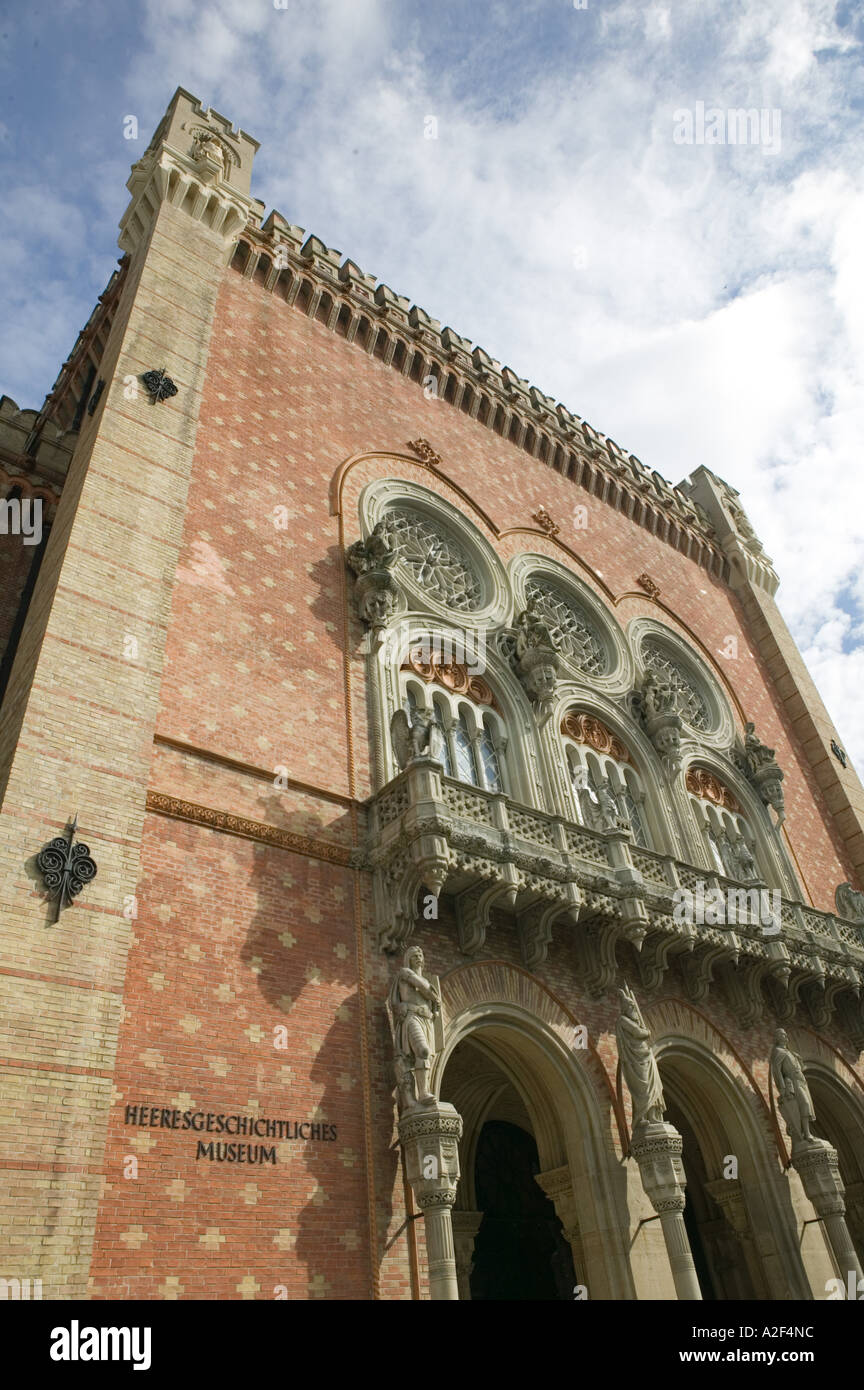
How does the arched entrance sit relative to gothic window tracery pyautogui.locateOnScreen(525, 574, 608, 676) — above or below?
below

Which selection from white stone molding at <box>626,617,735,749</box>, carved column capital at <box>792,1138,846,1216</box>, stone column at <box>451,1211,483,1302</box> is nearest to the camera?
stone column at <box>451,1211,483,1302</box>

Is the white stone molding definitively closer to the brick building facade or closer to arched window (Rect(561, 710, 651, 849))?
the brick building facade

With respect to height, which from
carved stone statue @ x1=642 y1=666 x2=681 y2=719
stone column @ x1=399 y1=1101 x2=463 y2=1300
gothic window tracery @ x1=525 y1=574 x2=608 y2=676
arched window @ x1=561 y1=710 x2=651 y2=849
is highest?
gothic window tracery @ x1=525 y1=574 x2=608 y2=676

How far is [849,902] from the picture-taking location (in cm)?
2102

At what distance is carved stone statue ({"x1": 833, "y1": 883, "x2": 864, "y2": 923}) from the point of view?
20.9 m

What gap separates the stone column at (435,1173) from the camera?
989 cm

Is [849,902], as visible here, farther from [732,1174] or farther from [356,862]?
[356,862]

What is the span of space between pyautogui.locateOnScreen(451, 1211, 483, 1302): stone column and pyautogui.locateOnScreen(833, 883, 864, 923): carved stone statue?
36.1ft

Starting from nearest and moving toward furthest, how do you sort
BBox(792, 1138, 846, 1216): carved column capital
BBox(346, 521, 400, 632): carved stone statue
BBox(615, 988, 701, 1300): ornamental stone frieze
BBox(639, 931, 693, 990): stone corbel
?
BBox(615, 988, 701, 1300): ornamental stone frieze < BBox(792, 1138, 846, 1216): carved column capital < BBox(639, 931, 693, 990): stone corbel < BBox(346, 521, 400, 632): carved stone statue

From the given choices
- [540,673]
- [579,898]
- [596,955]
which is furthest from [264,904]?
[540,673]

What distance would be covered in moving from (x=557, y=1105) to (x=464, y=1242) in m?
2.83

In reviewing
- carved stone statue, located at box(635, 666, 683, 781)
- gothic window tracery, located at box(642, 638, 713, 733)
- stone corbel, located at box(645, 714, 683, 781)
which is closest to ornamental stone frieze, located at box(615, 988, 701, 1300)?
stone corbel, located at box(645, 714, 683, 781)

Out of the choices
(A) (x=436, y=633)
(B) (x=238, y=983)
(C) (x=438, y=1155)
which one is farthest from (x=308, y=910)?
(A) (x=436, y=633)
